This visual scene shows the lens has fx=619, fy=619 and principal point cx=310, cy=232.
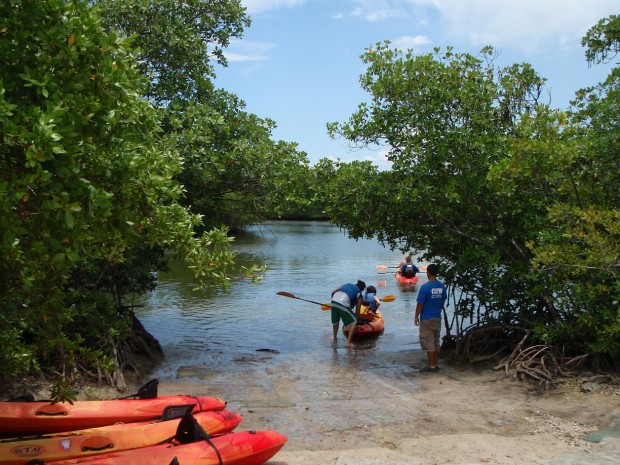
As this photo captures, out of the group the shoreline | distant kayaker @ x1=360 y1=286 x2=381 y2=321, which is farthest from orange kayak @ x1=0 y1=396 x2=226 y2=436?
distant kayaker @ x1=360 y1=286 x2=381 y2=321

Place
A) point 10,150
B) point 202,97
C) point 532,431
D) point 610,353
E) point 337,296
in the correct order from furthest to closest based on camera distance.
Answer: point 337,296, point 202,97, point 610,353, point 532,431, point 10,150

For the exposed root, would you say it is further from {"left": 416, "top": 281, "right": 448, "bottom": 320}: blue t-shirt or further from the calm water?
the calm water

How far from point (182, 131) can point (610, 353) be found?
7157 mm

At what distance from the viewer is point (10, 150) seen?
363 centimetres

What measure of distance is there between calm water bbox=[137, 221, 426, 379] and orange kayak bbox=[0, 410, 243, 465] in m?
4.07

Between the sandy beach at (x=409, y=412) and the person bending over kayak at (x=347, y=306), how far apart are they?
164cm

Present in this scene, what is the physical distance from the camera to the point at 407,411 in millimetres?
7840

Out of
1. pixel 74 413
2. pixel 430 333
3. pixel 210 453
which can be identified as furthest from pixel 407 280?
pixel 210 453

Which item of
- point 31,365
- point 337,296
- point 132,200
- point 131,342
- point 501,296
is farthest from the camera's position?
point 337,296

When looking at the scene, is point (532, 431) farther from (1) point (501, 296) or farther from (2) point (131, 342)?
(2) point (131, 342)

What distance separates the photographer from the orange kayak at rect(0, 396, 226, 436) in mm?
5695

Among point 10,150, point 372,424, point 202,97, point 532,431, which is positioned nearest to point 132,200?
point 10,150

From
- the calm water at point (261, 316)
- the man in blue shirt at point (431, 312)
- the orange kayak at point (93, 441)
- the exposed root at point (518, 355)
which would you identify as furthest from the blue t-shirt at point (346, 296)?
the orange kayak at point (93, 441)

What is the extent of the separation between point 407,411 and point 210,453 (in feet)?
10.6
